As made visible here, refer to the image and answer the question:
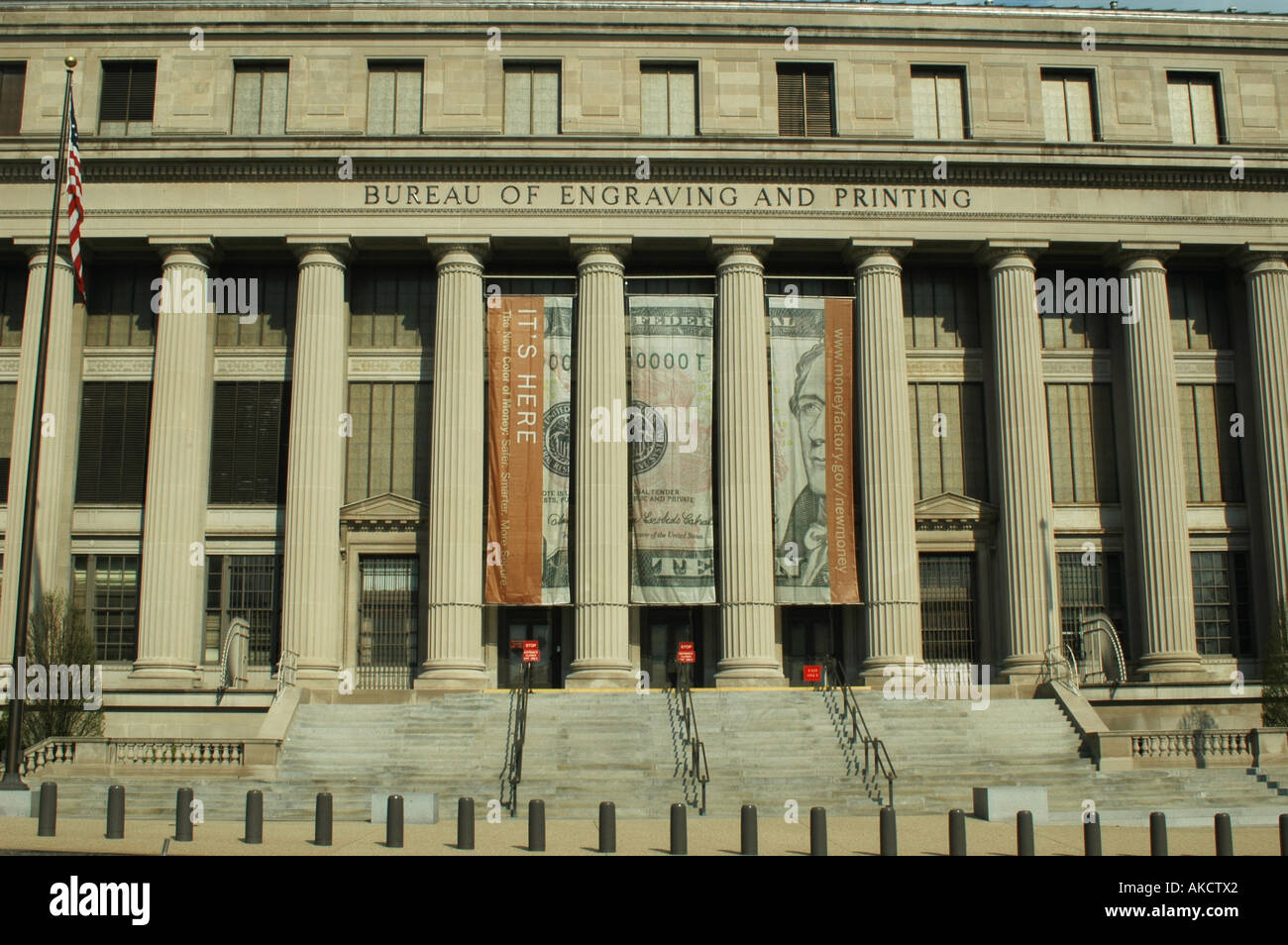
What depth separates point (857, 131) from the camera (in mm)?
36812

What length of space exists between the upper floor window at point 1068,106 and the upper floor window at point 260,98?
2125 cm

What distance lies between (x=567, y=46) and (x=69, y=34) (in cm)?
1379

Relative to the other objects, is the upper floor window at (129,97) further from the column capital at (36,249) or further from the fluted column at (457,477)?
the fluted column at (457,477)

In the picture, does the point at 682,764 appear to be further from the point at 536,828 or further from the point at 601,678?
the point at 536,828

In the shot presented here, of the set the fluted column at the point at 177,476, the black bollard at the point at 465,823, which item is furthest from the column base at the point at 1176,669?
the fluted column at the point at 177,476

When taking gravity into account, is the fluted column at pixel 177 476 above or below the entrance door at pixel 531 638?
above

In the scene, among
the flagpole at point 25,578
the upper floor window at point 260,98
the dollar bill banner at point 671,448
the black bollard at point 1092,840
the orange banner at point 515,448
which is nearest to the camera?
the black bollard at point 1092,840

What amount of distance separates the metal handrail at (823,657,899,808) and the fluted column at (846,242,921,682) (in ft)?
5.90

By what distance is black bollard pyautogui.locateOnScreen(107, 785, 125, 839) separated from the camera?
20.6m

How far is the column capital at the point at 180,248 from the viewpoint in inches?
1406

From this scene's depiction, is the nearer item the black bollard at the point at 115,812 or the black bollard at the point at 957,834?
the black bollard at the point at 957,834

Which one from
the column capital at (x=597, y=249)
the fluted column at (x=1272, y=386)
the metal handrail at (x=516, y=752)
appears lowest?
the metal handrail at (x=516, y=752)

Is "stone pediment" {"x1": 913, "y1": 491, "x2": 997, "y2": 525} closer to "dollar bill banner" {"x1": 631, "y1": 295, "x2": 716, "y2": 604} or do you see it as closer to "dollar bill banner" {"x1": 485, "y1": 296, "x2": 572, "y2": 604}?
"dollar bill banner" {"x1": 631, "y1": 295, "x2": 716, "y2": 604}

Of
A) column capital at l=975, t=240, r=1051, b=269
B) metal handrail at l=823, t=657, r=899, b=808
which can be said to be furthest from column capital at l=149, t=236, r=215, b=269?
column capital at l=975, t=240, r=1051, b=269
